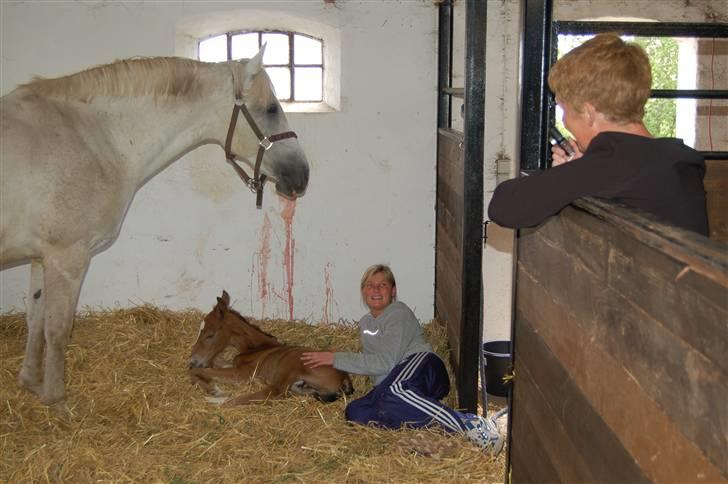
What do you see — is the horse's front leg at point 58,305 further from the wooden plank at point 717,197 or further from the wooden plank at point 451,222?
the wooden plank at point 717,197

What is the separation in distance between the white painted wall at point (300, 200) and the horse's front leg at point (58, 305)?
4.88ft

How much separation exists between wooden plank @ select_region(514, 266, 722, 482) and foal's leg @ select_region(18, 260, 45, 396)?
8.44ft

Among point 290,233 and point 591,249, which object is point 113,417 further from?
point 591,249

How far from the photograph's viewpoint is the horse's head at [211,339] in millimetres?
4016

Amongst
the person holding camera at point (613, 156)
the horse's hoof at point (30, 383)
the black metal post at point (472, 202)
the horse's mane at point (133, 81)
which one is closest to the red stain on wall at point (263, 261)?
the horse's mane at point (133, 81)

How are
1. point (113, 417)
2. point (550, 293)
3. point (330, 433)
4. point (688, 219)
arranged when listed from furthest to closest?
point (113, 417) → point (330, 433) → point (550, 293) → point (688, 219)

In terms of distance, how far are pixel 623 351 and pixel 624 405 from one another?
93mm

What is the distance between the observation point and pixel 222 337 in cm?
406

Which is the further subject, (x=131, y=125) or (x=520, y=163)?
(x=131, y=125)

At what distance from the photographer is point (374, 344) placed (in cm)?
356

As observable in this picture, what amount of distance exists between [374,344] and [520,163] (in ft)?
5.12

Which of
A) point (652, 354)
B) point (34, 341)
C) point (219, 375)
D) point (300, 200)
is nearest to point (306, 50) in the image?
point (300, 200)

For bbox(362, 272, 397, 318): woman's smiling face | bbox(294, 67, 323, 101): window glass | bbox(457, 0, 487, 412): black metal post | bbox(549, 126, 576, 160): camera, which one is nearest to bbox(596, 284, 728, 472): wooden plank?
bbox(549, 126, 576, 160): camera

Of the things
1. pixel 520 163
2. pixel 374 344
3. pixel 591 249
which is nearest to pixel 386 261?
pixel 374 344
